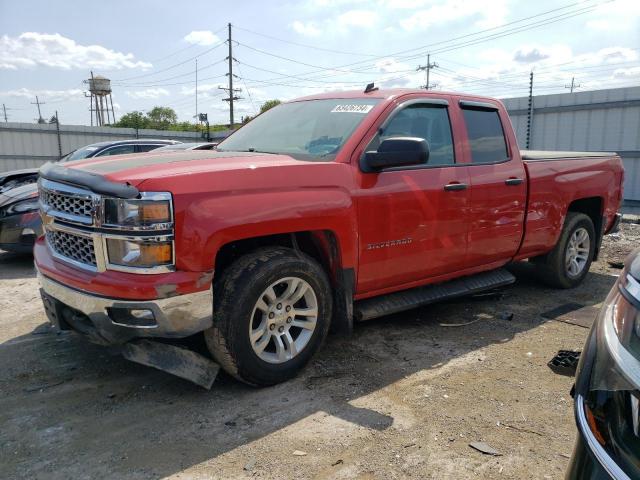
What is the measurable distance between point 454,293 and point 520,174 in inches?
51.8

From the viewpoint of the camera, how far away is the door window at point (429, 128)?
409 cm

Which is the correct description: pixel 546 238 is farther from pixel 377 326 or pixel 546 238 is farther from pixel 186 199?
pixel 186 199

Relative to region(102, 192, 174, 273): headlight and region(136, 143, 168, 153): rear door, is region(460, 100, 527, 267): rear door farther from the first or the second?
region(136, 143, 168, 153): rear door

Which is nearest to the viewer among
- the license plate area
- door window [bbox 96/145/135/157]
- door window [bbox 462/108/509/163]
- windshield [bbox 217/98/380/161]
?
the license plate area

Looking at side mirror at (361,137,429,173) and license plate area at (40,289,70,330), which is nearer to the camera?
license plate area at (40,289,70,330)

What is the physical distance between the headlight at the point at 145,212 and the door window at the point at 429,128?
1841 millimetres

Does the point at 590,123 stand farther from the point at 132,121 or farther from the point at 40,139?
the point at 132,121

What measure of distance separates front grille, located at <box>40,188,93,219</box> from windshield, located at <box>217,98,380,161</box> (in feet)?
4.71

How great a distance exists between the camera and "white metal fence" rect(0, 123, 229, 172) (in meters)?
19.0

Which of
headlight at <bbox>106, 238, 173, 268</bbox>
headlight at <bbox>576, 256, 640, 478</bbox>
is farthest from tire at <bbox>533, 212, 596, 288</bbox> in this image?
headlight at <bbox>106, 238, 173, 268</bbox>

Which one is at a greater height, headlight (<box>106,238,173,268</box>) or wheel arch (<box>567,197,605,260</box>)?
headlight (<box>106,238,173,268</box>)

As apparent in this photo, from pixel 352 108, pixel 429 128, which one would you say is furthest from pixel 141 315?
pixel 429 128

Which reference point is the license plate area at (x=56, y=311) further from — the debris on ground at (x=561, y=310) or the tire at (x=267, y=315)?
the debris on ground at (x=561, y=310)

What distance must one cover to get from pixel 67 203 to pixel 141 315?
34.8 inches
